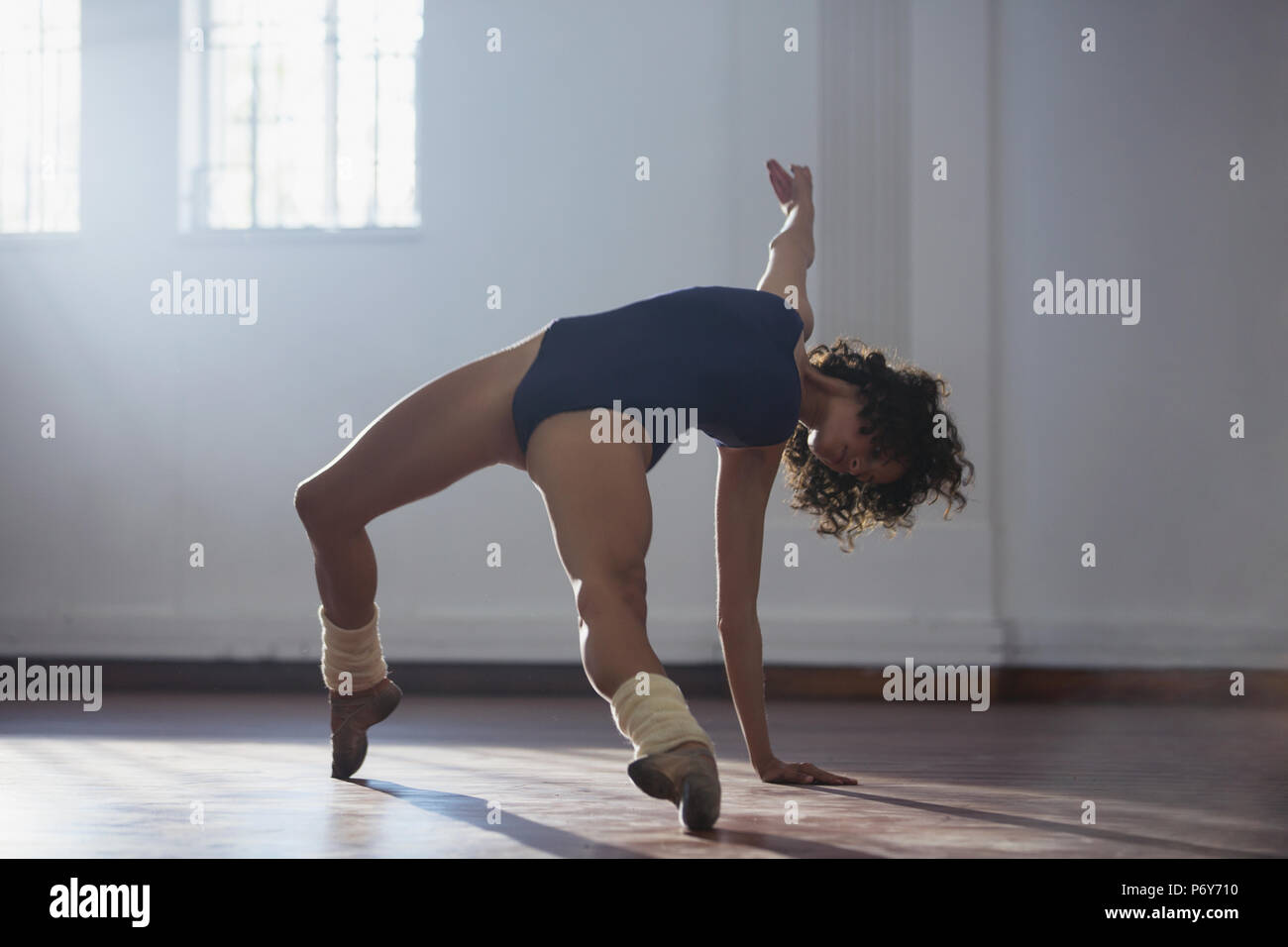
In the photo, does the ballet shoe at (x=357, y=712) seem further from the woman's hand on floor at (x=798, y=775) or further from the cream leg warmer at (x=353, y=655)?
the woman's hand on floor at (x=798, y=775)

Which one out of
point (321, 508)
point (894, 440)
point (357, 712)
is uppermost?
point (894, 440)

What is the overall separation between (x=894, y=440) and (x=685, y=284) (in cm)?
234

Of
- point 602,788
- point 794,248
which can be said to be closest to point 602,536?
point 602,788

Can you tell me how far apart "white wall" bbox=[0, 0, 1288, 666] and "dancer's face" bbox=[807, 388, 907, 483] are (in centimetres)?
207

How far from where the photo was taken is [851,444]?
186cm

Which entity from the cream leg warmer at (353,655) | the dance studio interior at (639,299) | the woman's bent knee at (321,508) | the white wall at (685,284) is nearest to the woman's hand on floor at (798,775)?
the cream leg warmer at (353,655)

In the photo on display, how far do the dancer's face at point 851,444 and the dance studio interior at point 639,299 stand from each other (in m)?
1.38

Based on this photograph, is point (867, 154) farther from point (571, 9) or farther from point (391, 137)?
point (391, 137)

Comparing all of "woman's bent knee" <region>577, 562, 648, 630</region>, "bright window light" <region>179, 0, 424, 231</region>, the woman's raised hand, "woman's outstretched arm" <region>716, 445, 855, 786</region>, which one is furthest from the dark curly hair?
"bright window light" <region>179, 0, 424, 231</region>

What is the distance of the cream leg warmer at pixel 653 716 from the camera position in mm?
1435

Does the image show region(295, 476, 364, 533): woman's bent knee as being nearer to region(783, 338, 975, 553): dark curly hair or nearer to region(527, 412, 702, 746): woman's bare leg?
region(527, 412, 702, 746): woman's bare leg

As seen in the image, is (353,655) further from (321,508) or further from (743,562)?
(743,562)

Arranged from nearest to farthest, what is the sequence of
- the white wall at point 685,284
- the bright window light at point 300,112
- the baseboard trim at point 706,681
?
the baseboard trim at point 706,681 < the white wall at point 685,284 < the bright window light at point 300,112

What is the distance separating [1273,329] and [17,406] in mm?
4355
